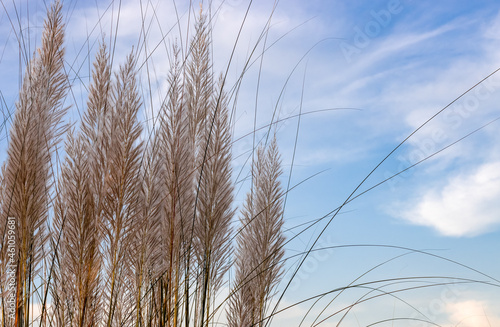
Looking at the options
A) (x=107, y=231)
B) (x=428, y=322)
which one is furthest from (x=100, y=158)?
(x=428, y=322)

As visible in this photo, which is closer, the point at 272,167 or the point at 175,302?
the point at 175,302

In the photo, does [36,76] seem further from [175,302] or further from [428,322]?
[428,322]

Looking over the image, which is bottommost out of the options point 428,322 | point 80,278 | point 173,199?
point 428,322

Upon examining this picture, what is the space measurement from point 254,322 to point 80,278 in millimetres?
1210

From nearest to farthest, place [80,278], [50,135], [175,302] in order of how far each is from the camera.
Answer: [80,278] < [50,135] < [175,302]

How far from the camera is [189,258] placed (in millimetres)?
2719

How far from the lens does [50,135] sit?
8.21 ft

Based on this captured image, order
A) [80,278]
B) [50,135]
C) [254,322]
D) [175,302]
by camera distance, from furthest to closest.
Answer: [254,322] < [175,302] < [50,135] < [80,278]

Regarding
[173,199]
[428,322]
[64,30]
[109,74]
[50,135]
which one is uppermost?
[64,30]

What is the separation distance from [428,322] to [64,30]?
8.36 feet

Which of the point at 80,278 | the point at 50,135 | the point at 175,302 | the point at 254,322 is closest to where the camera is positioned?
the point at 80,278

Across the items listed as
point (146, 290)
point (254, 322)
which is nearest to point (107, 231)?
point (146, 290)

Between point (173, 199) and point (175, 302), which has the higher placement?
point (173, 199)

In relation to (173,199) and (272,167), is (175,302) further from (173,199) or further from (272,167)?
(272,167)
